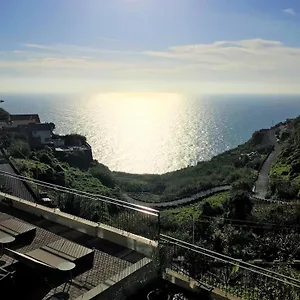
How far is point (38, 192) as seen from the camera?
918 centimetres

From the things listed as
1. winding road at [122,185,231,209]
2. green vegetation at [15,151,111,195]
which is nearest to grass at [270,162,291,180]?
winding road at [122,185,231,209]

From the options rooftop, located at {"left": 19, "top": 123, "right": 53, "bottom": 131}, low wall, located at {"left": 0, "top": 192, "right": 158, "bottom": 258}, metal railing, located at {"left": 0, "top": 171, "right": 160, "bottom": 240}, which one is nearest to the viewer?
low wall, located at {"left": 0, "top": 192, "right": 158, "bottom": 258}

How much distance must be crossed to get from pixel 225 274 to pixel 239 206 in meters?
13.9

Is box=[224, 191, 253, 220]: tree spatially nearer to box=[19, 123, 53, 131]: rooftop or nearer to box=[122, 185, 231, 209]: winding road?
box=[122, 185, 231, 209]: winding road

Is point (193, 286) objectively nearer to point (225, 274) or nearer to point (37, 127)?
point (225, 274)

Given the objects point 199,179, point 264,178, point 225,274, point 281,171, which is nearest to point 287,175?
point 281,171

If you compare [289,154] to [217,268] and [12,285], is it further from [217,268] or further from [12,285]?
[12,285]

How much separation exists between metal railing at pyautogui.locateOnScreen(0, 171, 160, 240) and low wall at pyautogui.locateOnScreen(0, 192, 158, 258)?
0.67 ft

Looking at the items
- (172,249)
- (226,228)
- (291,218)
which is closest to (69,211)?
(172,249)

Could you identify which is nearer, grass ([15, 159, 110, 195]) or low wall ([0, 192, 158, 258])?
low wall ([0, 192, 158, 258])

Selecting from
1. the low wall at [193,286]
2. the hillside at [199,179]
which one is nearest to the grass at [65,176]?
the hillside at [199,179]

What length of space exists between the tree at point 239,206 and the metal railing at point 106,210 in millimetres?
12330

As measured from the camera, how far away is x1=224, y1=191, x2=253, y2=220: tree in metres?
19.1

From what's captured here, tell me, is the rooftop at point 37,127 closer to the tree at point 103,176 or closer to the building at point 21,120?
the building at point 21,120
